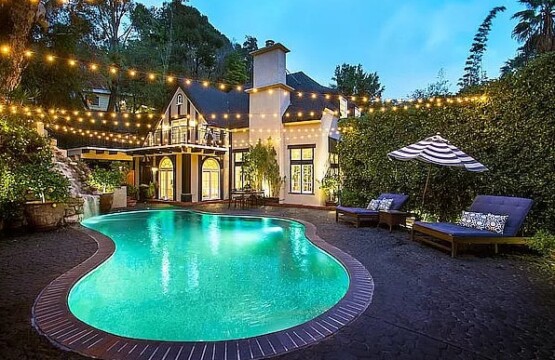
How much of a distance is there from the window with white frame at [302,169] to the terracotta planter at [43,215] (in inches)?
343

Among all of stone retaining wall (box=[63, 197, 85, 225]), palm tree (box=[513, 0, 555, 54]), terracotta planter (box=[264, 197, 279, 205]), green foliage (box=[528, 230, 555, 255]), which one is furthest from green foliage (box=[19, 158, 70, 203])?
palm tree (box=[513, 0, 555, 54])

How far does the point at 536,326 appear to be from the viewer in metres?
2.68

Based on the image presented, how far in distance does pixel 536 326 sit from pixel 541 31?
19.2 metres

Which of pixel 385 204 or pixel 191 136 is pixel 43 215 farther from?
pixel 191 136

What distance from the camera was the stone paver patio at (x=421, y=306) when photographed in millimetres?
2291

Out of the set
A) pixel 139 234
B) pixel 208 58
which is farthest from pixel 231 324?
pixel 208 58

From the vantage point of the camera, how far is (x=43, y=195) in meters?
7.25

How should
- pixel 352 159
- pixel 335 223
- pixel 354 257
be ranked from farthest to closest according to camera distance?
pixel 352 159 < pixel 335 223 < pixel 354 257

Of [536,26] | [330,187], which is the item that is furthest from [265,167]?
[536,26]

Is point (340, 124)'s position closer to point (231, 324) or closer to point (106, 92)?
point (231, 324)

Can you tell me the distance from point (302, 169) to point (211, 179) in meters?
5.14

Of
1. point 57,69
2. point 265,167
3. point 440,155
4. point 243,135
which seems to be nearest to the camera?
point 440,155

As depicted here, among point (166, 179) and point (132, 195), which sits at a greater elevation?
point (166, 179)

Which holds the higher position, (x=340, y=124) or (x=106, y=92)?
(x=106, y=92)
